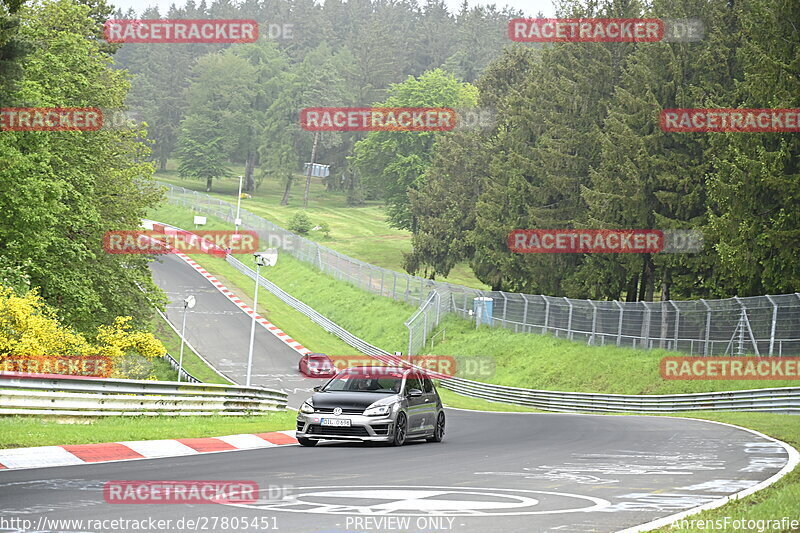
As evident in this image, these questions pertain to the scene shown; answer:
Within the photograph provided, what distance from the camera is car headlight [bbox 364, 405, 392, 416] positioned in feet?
58.4

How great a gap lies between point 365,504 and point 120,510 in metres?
2.22

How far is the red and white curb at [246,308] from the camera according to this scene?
58584 mm

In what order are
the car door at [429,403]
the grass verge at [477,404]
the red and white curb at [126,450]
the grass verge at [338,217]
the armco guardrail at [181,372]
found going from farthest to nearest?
the grass verge at [338,217] → the armco guardrail at [181,372] → the grass verge at [477,404] → the car door at [429,403] → the red and white curb at [126,450]

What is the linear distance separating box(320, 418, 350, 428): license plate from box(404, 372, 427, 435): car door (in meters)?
1.45

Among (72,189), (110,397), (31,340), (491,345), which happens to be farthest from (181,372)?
(110,397)

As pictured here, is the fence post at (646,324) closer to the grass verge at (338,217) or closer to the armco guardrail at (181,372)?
the armco guardrail at (181,372)

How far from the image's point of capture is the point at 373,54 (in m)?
153

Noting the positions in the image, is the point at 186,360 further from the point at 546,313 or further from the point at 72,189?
the point at 72,189

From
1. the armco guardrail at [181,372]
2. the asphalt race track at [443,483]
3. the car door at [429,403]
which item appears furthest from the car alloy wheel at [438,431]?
the armco guardrail at [181,372]

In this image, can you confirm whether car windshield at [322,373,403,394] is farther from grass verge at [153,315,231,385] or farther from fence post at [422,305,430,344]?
fence post at [422,305,430,344]

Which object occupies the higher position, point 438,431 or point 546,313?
point 438,431

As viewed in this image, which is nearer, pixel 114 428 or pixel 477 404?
pixel 114 428

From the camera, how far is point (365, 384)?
19.1 m

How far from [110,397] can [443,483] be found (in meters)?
9.39
